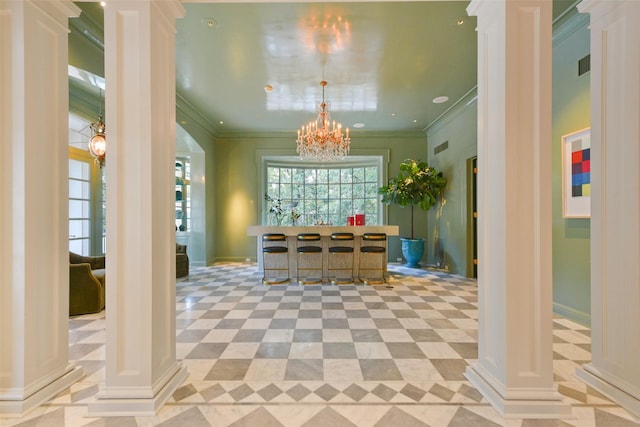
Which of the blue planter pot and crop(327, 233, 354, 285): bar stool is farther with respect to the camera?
the blue planter pot

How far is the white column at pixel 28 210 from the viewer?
1.86m

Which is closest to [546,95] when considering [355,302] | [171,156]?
[171,156]

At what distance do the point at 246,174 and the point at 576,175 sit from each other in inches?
266

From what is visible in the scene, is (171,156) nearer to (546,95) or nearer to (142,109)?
(142,109)

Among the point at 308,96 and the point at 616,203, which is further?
the point at 308,96

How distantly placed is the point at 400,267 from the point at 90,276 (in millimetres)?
6001

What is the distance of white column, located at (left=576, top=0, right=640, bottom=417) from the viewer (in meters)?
1.89

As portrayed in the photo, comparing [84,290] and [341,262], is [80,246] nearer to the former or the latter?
[84,290]

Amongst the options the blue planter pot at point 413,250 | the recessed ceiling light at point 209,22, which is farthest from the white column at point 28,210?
the blue planter pot at point 413,250

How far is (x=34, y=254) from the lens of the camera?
192cm

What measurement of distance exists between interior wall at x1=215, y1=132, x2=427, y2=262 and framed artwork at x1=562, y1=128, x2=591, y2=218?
14.8 feet

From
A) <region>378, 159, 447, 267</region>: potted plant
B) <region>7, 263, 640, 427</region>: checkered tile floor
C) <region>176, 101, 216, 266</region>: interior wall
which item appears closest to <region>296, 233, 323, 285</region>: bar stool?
<region>7, 263, 640, 427</region>: checkered tile floor

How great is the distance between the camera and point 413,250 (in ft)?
22.9

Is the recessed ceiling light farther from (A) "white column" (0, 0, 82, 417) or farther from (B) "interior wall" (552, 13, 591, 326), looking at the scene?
(B) "interior wall" (552, 13, 591, 326)
